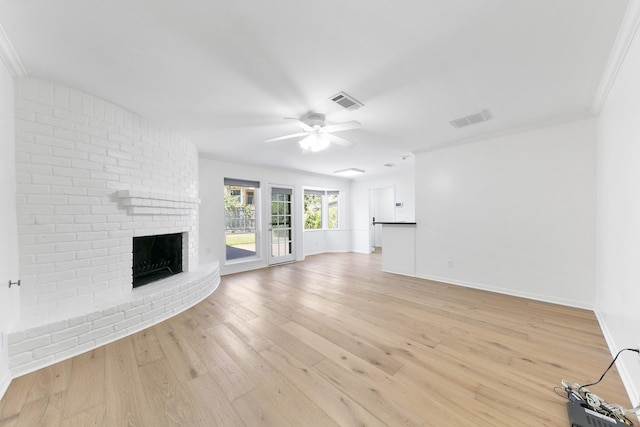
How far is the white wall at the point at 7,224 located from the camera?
162 centimetres

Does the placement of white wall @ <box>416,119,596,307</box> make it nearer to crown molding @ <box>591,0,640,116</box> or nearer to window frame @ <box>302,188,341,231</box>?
crown molding @ <box>591,0,640,116</box>

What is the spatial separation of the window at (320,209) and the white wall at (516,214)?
356 cm

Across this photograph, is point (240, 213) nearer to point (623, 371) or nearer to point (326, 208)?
point (326, 208)

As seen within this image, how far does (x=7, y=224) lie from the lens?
174cm

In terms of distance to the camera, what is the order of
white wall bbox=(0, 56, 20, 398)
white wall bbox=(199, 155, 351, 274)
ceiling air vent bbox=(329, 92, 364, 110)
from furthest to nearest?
white wall bbox=(199, 155, 351, 274)
ceiling air vent bbox=(329, 92, 364, 110)
white wall bbox=(0, 56, 20, 398)

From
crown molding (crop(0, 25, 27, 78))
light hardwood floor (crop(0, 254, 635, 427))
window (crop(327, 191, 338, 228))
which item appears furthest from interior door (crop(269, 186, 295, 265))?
crown molding (crop(0, 25, 27, 78))

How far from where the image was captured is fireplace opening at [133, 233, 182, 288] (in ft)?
10.1

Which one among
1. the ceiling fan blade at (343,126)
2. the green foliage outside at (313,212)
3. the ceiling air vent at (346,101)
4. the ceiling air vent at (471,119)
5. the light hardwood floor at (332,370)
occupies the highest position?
the ceiling air vent at (471,119)

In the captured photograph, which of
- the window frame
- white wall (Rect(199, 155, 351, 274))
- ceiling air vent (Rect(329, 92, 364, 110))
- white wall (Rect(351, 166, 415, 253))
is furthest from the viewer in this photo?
the window frame

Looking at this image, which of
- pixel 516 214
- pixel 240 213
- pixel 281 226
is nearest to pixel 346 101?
pixel 516 214

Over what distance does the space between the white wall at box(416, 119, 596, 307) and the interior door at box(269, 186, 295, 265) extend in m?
3.15

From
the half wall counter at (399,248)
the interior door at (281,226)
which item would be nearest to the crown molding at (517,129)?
the half wall counter at (399,248)

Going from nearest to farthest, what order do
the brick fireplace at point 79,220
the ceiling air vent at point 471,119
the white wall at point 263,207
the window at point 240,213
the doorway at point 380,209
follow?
the brick fireplace at point 79,220, the ceiling air vent at point 471,119, the white wall at point 263,207, the window at point 240,213, the doorway at point 380,209

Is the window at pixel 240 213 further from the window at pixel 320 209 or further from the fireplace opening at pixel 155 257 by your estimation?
the window at pixel 320 209
